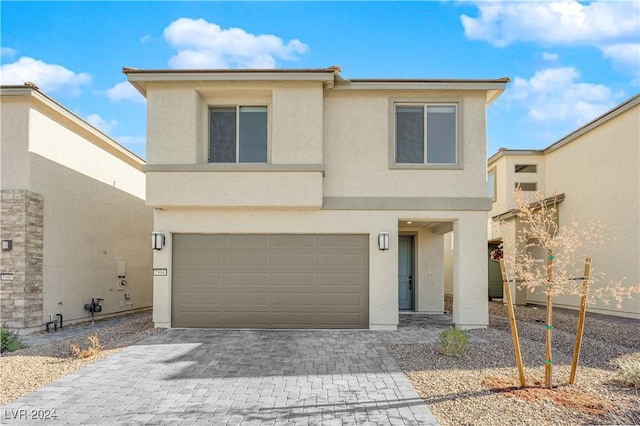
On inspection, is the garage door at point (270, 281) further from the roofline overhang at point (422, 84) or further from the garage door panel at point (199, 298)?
the roofline overhang at point (422, 84)

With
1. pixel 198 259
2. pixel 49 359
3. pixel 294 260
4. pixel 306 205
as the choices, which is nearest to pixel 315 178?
pixel 306 205

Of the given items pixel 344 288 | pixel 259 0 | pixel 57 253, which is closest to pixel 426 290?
pixel 344 288

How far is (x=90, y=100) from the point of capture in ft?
49.9

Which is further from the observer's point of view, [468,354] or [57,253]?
[57,253]

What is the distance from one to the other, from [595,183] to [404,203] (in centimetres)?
848

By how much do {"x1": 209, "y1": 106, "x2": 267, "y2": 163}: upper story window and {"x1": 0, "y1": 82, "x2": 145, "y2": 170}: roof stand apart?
4191mm

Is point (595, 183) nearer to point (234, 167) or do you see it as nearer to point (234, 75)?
point (234, 167)

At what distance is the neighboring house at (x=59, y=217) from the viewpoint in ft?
33.9

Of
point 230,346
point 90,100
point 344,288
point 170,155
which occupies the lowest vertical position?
point 230,346

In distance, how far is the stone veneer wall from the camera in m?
10.2

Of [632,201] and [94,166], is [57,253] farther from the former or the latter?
[632,201]

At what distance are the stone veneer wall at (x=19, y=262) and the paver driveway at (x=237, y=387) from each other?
3620mm

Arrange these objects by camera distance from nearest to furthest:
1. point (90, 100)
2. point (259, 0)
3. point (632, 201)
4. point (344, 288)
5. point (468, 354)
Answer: point (468, 354) < point (259, 0) < point (344, 288) < point (632, 201) < point (90, 100)

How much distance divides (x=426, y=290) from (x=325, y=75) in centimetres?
736
